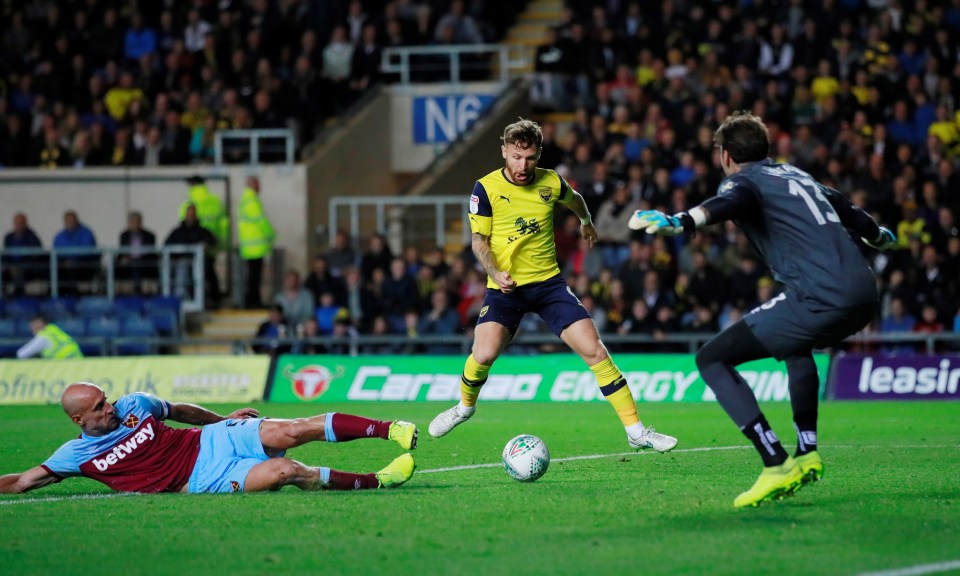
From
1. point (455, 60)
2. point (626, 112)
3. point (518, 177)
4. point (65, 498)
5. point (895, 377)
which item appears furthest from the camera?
point (455, 60)

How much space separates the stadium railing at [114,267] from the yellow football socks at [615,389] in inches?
539

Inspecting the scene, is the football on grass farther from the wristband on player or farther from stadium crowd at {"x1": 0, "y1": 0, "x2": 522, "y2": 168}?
stadium crowd at {"x1": 0, "y1": 0, "x2": 522, "y2": 168}

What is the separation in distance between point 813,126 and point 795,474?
15085mm

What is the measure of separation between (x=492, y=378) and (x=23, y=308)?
25.9 ft

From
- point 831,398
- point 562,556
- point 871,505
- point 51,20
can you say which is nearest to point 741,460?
point 871,505

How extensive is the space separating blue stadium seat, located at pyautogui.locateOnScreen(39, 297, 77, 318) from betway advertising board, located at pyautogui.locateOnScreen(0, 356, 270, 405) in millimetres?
2395

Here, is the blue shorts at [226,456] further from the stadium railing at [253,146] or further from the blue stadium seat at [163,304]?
the stadium railing at [253,146]

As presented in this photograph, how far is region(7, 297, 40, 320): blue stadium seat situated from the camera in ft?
72.9

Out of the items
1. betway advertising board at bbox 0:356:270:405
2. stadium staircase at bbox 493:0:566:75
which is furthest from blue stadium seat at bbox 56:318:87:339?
stadium staircase at bbox 493:0:566:75

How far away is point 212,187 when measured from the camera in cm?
2456

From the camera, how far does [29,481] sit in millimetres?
8594

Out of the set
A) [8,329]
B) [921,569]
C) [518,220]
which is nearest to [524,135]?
[518,220]

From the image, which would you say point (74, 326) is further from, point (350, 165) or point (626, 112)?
point (626, 112)

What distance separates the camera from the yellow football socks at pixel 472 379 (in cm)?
1050
